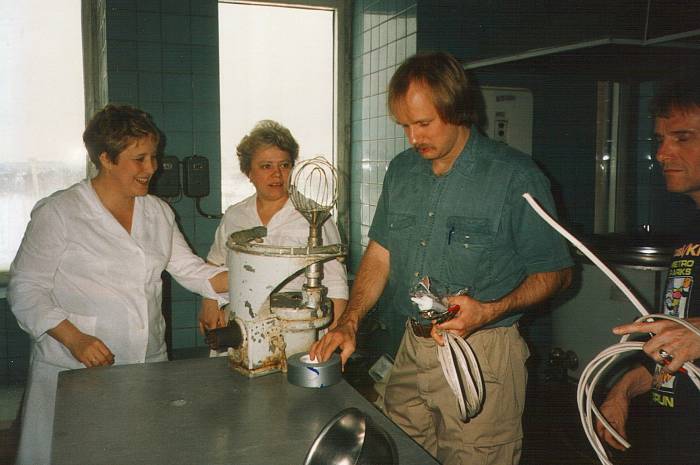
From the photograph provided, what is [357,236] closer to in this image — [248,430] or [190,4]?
[190,4]

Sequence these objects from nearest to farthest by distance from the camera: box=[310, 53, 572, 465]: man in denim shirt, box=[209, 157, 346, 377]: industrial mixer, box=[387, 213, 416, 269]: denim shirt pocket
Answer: box=[209, 157, 346, 377]: industrial mixer, box=[310, 53, 572, 465]: man in denim shirt, box=[387, 213, 416, 269]: denim shirt pocket

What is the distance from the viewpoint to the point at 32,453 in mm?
1994

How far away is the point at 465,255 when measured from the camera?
179 cm

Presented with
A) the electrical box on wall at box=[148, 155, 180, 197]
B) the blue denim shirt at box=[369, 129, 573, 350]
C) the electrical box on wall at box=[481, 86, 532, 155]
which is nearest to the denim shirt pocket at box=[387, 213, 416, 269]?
the blue denim shirt at box=[369, 129, 573, 350]

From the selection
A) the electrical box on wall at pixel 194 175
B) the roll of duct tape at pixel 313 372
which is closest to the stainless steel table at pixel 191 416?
the roll of duct tape at pixel 313 372

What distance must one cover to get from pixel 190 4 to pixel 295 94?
0.92m

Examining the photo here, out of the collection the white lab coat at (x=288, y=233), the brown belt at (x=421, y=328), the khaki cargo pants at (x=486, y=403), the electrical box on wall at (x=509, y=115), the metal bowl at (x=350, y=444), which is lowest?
the khaki cargo pants at (x=486, y=403)

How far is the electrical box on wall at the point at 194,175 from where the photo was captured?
362 cm

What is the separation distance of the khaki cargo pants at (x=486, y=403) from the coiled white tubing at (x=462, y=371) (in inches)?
5.9

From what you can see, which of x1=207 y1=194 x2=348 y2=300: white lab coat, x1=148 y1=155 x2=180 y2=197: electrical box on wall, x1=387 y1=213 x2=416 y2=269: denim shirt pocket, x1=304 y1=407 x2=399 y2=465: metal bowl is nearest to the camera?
x1=304 y1=407 x2=399 y2=465: metal bowl

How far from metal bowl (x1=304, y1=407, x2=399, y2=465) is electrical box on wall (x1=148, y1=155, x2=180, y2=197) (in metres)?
2.78

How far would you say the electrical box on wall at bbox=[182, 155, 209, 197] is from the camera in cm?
362

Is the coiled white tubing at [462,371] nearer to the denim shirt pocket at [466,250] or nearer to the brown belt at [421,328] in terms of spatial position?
the brown belt at [421,328]

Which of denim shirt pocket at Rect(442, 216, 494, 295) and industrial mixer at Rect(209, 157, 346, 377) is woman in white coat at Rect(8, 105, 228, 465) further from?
denim shirt pocket at Rect(442, 216, 494, 295)
